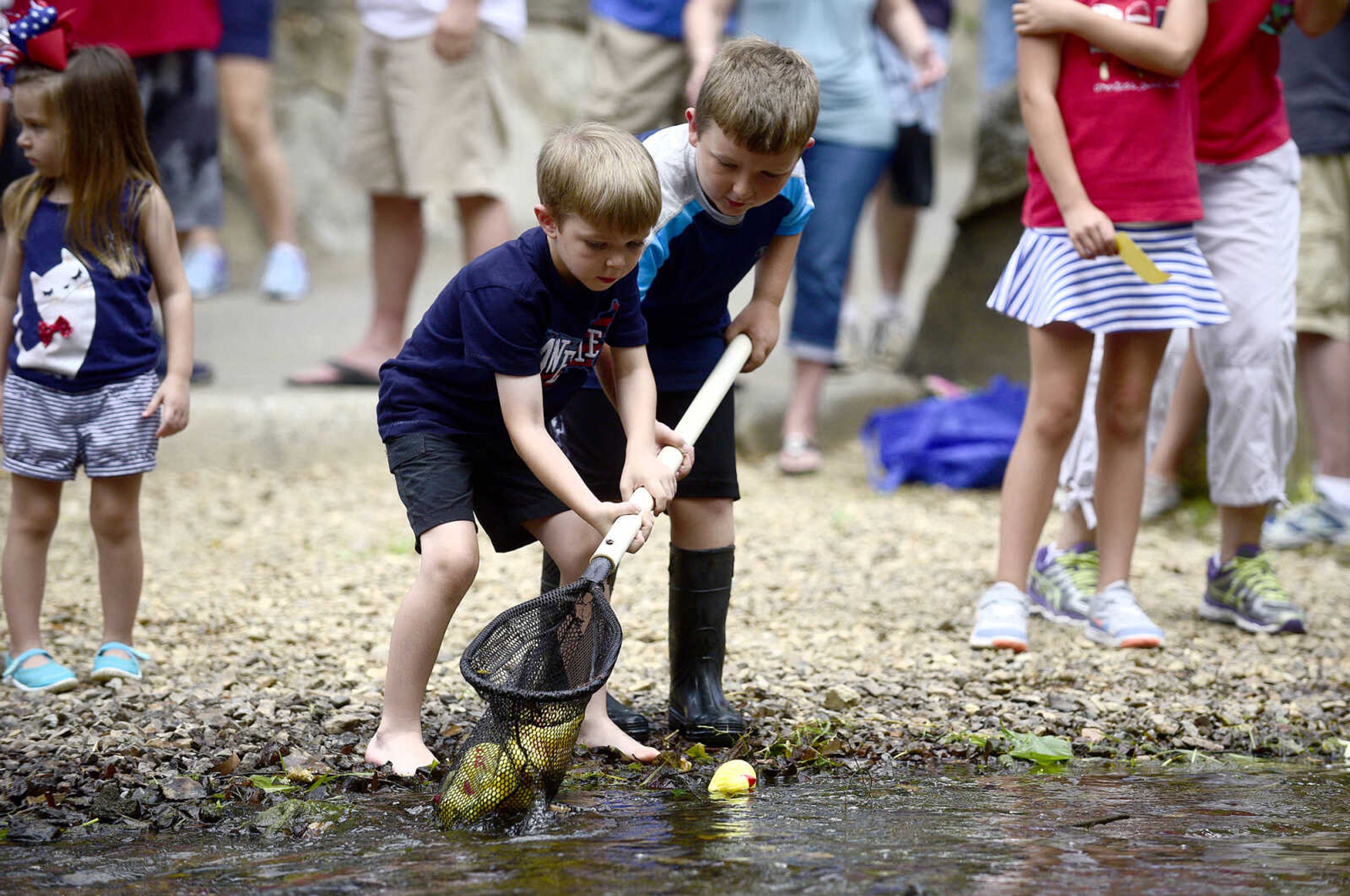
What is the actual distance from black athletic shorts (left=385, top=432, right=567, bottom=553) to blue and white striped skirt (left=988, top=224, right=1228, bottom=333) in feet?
4.37

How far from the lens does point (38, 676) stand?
3213 millimetres

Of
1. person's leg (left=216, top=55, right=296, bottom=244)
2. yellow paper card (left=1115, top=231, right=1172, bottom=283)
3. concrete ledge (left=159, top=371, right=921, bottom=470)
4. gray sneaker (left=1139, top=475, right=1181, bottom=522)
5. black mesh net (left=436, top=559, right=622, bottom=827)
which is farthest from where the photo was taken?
person's leg (left=216, top=55, right=296, bottom=244)

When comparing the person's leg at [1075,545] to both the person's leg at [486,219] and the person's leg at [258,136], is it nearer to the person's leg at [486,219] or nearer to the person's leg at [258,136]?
the person's leg at [486,219]

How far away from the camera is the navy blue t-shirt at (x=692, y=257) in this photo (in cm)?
284

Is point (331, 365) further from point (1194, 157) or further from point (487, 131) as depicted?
point (1194, 157)

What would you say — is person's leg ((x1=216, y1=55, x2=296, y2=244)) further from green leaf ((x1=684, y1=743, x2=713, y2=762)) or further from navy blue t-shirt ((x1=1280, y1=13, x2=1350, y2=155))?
green leaf ((x1=684, y1=743, x2=713, y2=762))

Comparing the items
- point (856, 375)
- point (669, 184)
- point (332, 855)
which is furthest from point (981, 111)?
point (332, 855)

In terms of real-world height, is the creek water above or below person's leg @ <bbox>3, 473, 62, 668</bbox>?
below

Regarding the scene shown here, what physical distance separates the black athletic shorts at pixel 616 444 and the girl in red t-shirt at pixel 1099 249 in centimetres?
95

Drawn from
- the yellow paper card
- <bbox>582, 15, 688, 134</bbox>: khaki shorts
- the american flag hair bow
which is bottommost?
the yellow paper card

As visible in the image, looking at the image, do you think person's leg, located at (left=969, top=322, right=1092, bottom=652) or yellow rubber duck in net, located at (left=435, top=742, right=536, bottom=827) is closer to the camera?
yellow rubber duck in net, located at (left=435, top=742, right=536, bottom=827)

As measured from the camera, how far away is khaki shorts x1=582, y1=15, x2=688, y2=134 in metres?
5.77

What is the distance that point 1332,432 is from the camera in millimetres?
4863

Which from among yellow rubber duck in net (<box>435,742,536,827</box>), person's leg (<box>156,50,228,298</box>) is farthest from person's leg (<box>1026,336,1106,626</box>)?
person's leg (<box>156,50,228,298</box>)
